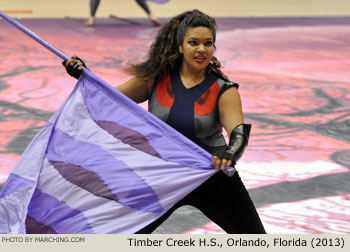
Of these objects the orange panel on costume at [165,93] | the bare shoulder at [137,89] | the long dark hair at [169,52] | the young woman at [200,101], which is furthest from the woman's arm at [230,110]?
the bare shoulder at [137,89]

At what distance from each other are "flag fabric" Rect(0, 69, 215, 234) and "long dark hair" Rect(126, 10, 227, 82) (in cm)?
17

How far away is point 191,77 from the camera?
9.76 feet

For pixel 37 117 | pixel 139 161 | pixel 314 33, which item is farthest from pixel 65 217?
pixel 314 33

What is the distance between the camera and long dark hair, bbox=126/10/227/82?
2.97 metres

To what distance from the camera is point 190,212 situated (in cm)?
389

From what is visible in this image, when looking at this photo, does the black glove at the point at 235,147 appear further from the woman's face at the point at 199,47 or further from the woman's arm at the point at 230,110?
the woman's face at the point at 199,47

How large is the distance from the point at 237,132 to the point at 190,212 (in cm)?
126

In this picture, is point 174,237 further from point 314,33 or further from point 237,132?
point 314,33

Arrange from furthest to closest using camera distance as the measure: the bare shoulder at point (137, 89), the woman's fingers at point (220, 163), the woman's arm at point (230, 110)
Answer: the bare shoulder at point (137, 89), the woman's arm at point (230, 110), the woman's fingers at point (220, 163)

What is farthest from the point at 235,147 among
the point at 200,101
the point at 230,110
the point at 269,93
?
the point at 269,93

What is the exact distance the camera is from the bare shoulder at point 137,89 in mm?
3082

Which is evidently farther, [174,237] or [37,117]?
[37,117]

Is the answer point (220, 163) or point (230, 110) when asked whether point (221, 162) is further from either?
point (230, 110)

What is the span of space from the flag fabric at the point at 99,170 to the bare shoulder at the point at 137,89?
70mm
